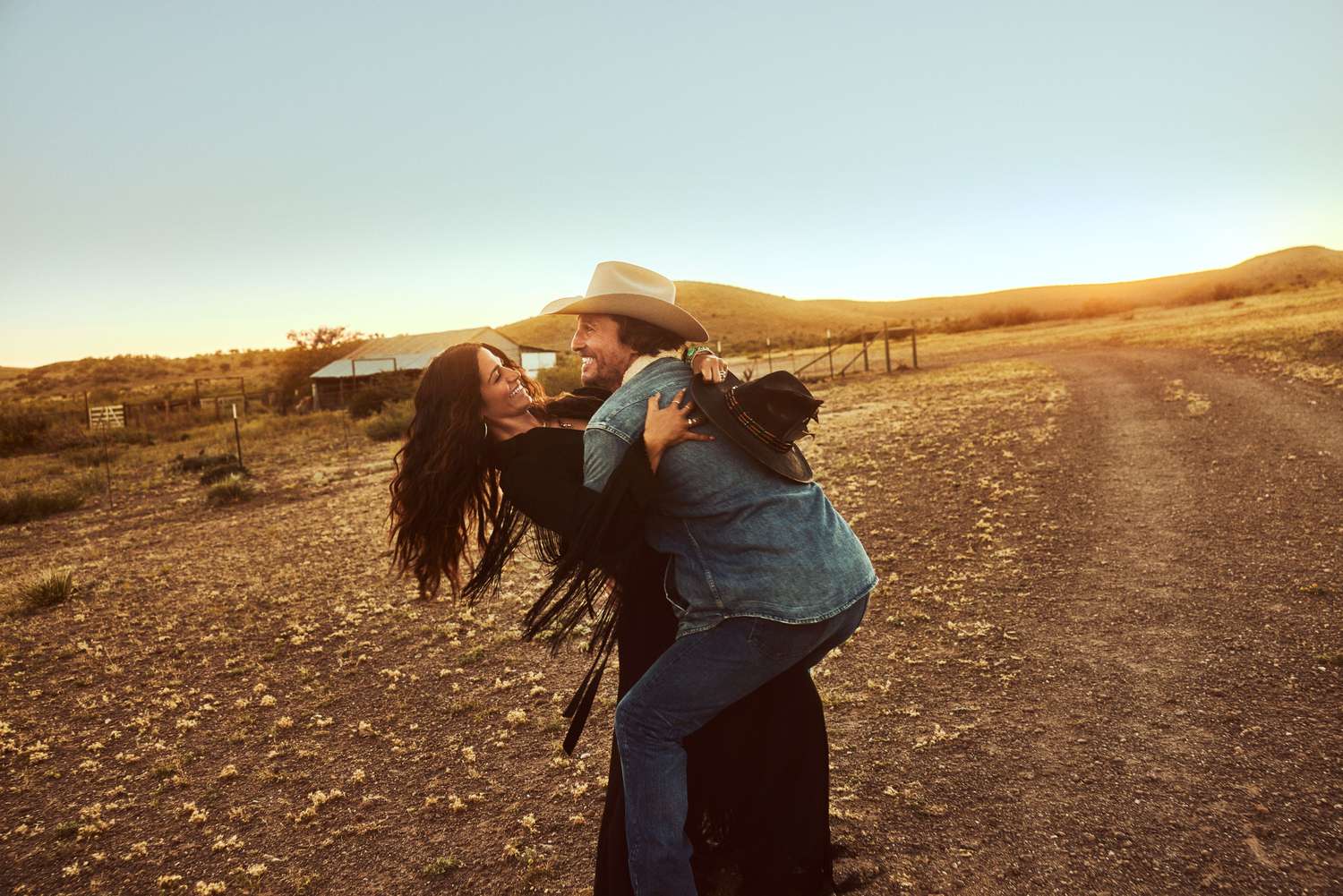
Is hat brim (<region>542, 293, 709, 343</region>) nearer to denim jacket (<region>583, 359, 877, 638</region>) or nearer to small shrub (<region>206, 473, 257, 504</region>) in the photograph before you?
denim jacket (<region>583, 359, 877, 638</region>)

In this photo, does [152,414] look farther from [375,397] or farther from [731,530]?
[731,530]

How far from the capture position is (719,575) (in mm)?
2170

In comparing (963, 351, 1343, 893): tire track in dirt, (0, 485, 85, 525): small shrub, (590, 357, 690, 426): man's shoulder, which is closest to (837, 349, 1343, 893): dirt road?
(963, 351, 1343, 893): tire track in dirt

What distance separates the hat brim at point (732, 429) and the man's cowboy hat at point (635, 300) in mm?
229

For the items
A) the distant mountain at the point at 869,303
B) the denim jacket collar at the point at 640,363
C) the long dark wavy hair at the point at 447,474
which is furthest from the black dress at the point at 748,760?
the distant mountain at the point at 869,303

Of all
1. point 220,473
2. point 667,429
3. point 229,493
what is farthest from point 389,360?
point 667,429

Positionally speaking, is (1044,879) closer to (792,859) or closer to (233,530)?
(792,859)

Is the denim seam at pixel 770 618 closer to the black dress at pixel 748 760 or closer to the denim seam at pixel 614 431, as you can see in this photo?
the black dress at pixel 748 760

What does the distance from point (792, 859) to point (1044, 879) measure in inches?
34.3

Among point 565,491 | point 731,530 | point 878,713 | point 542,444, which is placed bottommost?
point 878,713

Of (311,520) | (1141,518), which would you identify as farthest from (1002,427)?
(311,520)

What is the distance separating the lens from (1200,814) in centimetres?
302

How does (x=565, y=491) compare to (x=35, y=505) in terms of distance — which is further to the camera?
(x=35, y=505)

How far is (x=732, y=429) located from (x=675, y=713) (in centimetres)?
78
